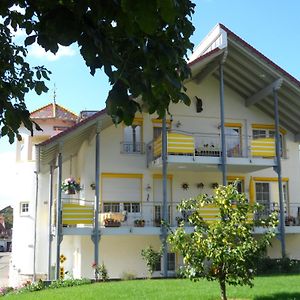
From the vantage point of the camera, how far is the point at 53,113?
27453 millimetres

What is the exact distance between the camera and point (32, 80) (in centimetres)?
563

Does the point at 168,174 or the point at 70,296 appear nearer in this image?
the point at 70,296

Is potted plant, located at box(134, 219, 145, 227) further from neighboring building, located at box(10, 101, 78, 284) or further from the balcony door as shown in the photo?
neighboring building, located at box(10, 101, 78, 284)

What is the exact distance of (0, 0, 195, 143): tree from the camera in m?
3.18

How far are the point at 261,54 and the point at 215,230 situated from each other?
1208 cm

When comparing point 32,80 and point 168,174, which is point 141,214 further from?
point 32,80

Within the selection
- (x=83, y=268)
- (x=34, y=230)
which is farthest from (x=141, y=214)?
(x=34, y=230)

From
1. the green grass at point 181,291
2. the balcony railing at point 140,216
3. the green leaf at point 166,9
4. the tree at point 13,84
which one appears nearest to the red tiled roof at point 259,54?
the balcony railing at point 140,216

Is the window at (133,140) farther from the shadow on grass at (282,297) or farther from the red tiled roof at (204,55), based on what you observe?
the shadow on grass at (282,297)

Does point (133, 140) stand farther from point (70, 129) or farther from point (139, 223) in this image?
point (70, 129)

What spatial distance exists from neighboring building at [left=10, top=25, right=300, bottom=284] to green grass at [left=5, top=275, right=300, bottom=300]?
4205 millimetres

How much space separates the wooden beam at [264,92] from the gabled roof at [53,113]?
385 inches

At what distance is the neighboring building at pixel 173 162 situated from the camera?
2011 centimetres

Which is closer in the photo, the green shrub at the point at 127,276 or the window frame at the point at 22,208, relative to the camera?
the green shrub at the point at 127,276
